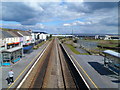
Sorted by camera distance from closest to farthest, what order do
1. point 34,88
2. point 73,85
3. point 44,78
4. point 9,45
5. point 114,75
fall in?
point 34,88 < point 73,85 < point 44,78 < point 114,75 < point 9,45

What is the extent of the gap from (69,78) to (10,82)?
598 cm

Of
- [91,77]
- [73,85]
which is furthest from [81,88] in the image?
Answer: [91,77]

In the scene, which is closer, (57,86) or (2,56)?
(57,86)

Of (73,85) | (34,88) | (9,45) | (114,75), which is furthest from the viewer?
(9,45)

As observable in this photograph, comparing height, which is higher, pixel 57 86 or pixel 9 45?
pixel 9 45

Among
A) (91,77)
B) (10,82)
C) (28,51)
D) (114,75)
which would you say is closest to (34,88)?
(10,82)

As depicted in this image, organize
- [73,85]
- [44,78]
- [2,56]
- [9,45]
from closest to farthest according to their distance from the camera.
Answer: [73,85] → [44,78] → [2,56] → [9,45]

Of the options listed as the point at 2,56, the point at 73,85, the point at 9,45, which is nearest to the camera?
the point at 73,85

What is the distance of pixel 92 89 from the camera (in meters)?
10.8

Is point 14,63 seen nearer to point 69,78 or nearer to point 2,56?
point 2,56

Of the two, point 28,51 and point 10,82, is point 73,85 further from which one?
point 28,51

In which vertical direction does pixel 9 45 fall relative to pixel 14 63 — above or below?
above

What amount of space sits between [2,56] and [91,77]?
1300 cm

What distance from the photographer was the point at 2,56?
18375 mm
